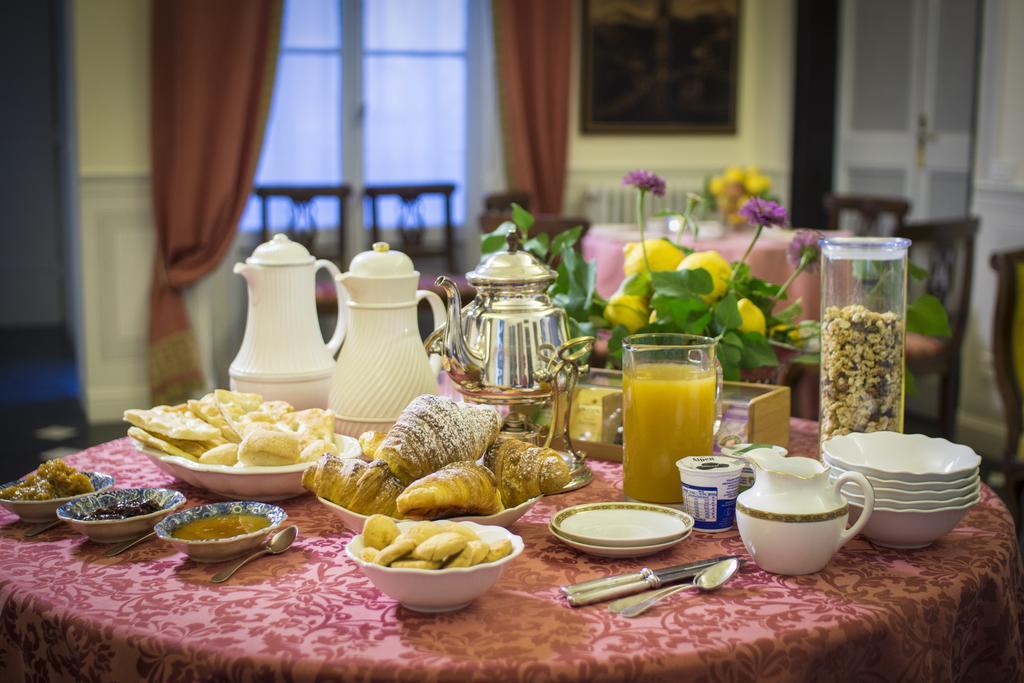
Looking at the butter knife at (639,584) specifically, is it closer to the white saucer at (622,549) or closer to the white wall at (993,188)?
the white saucer at (622,549)

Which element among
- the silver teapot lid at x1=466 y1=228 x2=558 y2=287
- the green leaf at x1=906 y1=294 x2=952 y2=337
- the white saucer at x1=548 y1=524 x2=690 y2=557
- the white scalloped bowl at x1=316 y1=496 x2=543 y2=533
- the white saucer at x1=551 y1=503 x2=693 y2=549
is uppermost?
the silver teapot lid at x1=466 y1=228 x2=558 y2=287

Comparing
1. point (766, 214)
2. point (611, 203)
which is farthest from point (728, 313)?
point (611, 203)

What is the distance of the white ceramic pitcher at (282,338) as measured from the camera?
1.75 meters

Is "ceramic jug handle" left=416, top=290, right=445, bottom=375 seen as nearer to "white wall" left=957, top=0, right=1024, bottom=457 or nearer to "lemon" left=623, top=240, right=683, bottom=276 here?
"lemon" left=623, top=240, right=683, bottom=276

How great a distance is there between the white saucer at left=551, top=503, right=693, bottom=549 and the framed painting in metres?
4.59

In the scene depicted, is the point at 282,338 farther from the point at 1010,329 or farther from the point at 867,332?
the point at 1010,329

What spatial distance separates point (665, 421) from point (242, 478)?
0.52 meters

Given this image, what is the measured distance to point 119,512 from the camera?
4.31 feet

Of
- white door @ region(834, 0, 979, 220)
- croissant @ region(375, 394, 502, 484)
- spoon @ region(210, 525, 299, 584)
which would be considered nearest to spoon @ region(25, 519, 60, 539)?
→ spoon @ region(210, 525, 299, 584)

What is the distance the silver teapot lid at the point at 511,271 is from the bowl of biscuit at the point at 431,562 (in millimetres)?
488

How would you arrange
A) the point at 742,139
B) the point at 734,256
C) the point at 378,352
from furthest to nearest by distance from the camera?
the point at 742,139 → the point at 734,256 → the point at 378,352

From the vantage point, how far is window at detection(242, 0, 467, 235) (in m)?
5.36

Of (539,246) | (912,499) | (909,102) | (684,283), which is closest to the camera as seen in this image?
(912,499)

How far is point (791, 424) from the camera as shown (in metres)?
1.94
